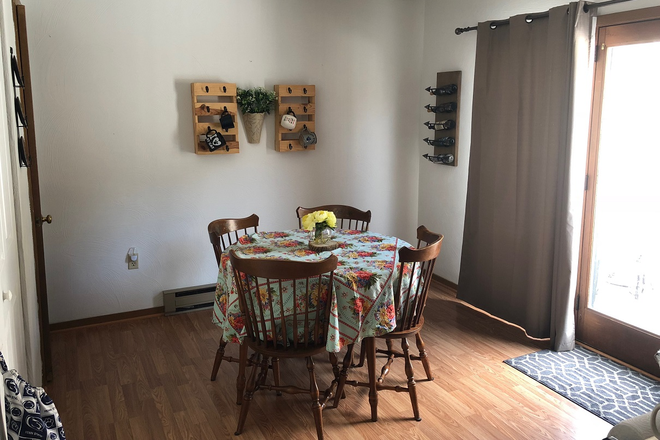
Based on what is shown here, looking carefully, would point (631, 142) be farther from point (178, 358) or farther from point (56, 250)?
point (56, 250)

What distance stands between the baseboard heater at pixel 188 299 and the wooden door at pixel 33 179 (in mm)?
1091

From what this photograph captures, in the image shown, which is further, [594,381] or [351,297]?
[594,381]

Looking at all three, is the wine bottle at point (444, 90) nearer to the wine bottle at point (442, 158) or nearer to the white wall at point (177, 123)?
the white wall at point (177, 123)

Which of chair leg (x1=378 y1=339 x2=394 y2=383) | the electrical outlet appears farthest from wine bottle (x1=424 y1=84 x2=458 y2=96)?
the electrical outlet

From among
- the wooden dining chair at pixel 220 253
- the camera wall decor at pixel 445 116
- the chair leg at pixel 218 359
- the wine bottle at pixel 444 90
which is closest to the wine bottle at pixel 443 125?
the camera wall decor at pixel 445 116

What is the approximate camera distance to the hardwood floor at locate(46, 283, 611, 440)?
2.64m

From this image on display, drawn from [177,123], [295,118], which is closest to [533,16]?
[295,118]

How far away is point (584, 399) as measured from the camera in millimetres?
2875

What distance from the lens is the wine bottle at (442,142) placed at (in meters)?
4.44

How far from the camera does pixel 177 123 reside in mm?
3969

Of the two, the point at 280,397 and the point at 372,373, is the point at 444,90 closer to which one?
the point at 372,373

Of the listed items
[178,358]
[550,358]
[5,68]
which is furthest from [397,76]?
[5,68]

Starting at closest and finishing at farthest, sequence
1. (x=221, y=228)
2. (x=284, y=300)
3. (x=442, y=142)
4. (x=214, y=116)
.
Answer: (x=284, y=300), (x=221, y=228), (x=214, y=116), (x=442, y=142)

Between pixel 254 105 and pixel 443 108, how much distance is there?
1.51 m
